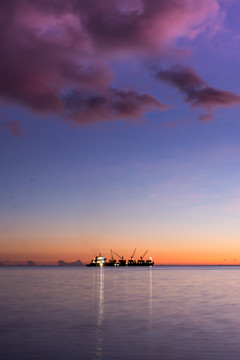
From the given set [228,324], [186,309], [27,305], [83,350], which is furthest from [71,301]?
[83,350]

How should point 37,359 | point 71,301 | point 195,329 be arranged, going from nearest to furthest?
1. point 37,359
2. point 195,329
3. point 71,301

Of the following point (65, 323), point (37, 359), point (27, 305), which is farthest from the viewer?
point (27, 305)

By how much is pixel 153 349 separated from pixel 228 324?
1722cm

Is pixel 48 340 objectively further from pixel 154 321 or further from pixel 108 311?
pixel 108 311

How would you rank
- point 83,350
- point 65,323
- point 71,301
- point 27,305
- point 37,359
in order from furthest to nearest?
point 71,301 → point 27,305 → point 65,323 → point 83,350 → point 37,359

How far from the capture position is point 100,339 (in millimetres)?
37906

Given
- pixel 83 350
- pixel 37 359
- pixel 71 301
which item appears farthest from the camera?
pixel 71 301

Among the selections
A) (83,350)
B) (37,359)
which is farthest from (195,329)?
(37,359)

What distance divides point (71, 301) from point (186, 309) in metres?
20.4

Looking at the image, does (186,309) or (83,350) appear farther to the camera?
(186,309)

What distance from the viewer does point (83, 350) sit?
33.1 metres

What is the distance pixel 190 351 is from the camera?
3334 centimetres

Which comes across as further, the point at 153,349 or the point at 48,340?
the point at 48,340

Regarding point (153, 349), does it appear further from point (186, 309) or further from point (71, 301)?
point (71, 301)
